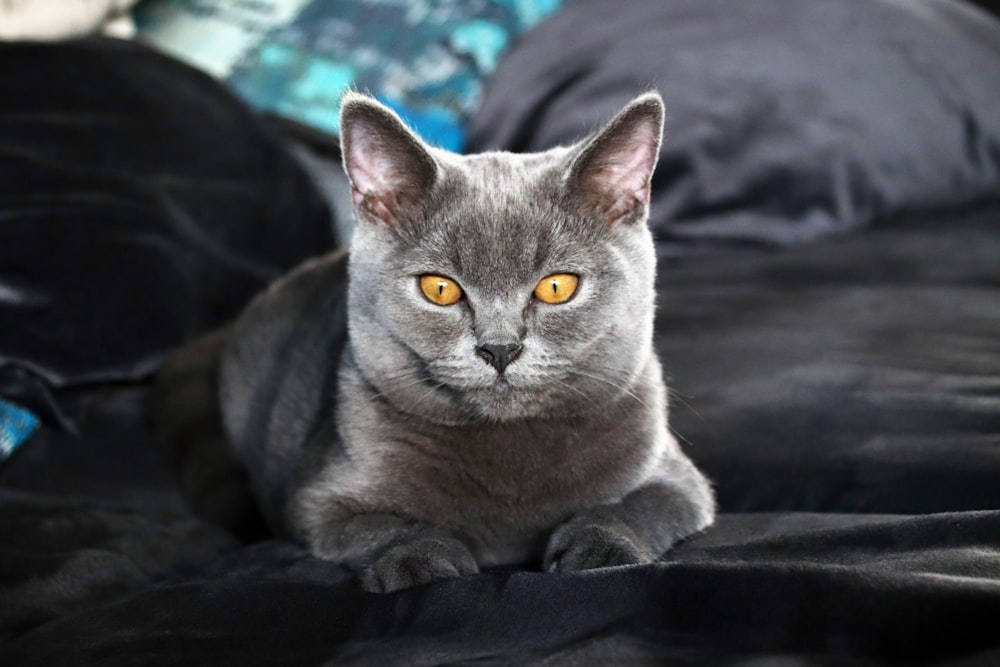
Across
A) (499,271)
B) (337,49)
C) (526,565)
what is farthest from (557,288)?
(337,49)

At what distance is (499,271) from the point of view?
1.07 m

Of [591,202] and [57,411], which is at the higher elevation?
[591,202]

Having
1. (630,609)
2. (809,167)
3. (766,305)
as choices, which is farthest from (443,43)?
(630,609)

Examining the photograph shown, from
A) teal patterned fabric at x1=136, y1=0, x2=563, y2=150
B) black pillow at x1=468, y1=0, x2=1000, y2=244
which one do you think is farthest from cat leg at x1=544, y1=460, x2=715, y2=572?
teal patterned fabric at x1=136, y1=0, x2=563, y2=150

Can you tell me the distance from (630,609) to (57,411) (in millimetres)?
1044

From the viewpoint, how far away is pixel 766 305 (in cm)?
199

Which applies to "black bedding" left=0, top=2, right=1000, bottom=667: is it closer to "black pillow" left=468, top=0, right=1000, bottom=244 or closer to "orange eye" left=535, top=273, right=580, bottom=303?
"black pillow" left=468, top=0, right=1000, bottom=244

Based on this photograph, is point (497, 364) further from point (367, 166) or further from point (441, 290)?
point (367, 166)

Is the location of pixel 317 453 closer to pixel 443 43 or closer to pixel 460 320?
pixel 460 320

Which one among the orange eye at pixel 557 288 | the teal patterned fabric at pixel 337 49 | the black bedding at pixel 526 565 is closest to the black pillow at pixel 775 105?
the black bedding at pixel 526 565

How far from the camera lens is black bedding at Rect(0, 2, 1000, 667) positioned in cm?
84

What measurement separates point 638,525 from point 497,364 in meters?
0.23

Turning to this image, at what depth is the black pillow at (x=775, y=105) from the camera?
2.39m

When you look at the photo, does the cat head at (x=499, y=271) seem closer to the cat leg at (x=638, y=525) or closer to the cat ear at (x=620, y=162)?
the cat ear at (x=620, y=162)
